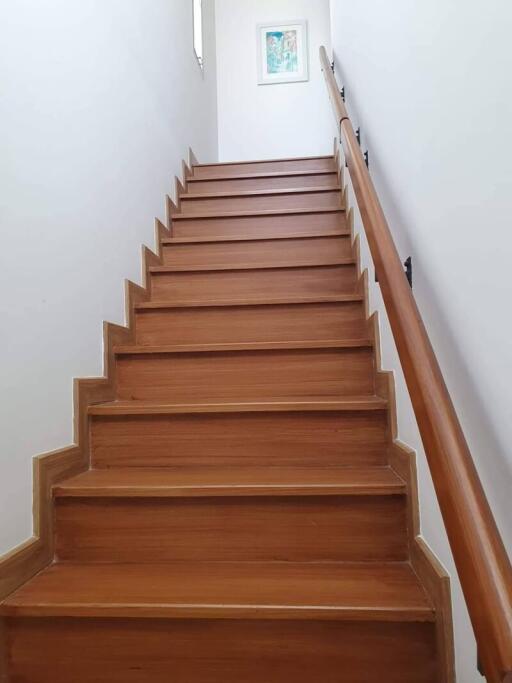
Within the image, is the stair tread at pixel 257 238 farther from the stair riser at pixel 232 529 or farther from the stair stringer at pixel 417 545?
the stair riser at pixel 232 529

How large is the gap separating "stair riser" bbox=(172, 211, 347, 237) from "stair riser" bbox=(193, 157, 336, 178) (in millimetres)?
784

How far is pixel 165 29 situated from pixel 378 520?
2.95 meters

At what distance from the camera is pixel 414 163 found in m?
1.19

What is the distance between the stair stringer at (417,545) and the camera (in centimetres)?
99

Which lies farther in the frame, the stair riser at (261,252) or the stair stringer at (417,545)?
the stair riser at (261,252)

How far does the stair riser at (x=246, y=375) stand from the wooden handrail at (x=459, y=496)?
0.73 m

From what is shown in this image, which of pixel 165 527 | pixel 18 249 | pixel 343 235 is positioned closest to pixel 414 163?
pixel 18 249

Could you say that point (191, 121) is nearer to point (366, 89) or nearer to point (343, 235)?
point (343, 235)

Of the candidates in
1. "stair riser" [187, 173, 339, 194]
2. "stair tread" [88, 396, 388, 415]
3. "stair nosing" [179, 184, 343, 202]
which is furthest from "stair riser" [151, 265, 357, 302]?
"stair riser" [187, 173, 339, 194]

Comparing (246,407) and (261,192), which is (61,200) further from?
(261,192)

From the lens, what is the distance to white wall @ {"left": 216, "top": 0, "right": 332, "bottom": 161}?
15.4 ft

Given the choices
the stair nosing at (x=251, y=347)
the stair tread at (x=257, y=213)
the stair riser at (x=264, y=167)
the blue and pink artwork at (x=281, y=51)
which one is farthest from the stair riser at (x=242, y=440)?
the blue and pink artwork at (x=281, y=51)

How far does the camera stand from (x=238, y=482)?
1.34 m

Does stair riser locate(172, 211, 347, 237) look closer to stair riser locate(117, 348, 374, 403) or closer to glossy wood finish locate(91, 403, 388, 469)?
stair riser locate(117, 348, 374, 403)
